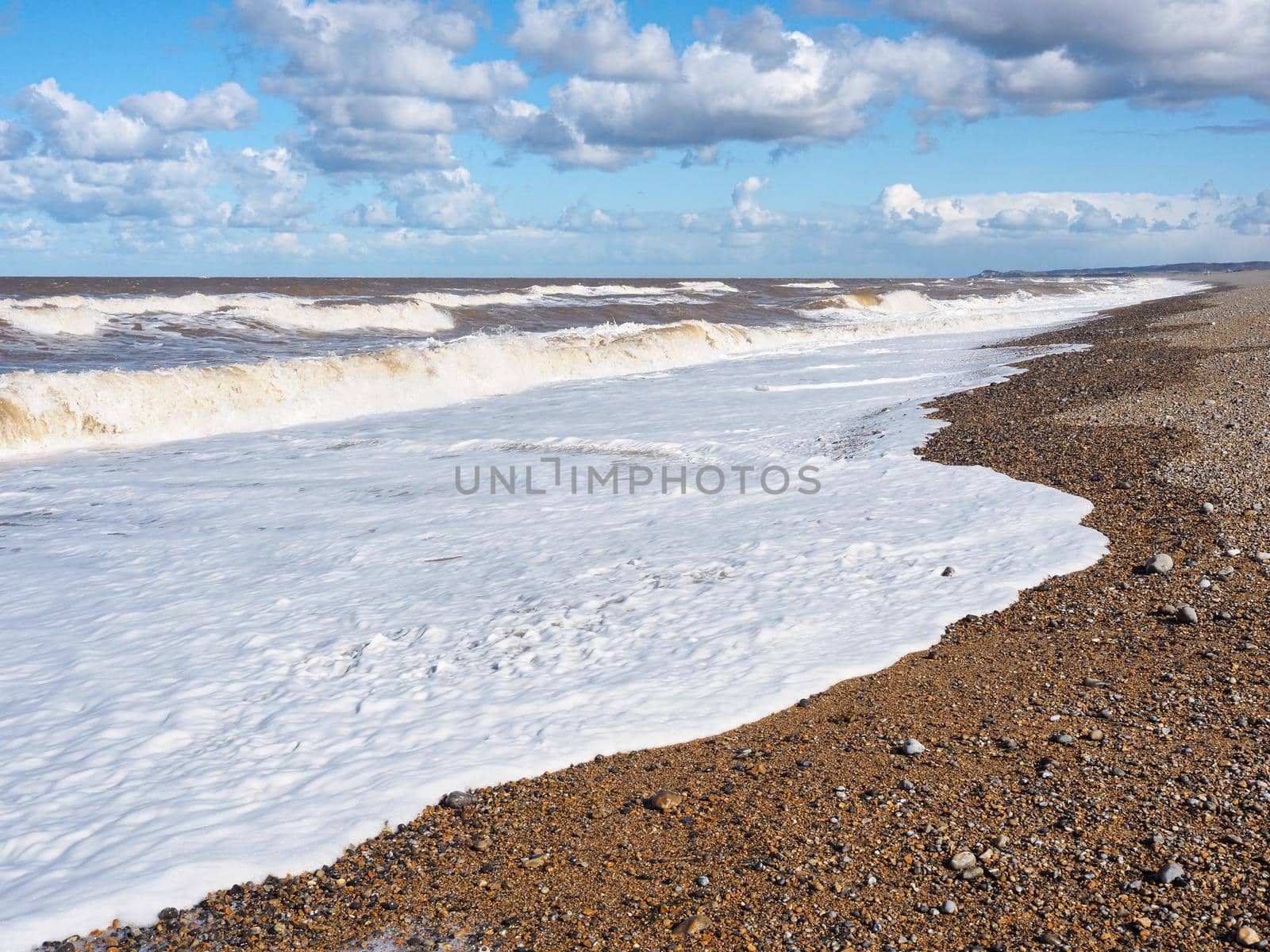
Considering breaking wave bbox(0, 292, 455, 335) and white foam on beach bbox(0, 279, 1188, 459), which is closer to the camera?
white foam on beach bbox(0, 279, 1188, 459)

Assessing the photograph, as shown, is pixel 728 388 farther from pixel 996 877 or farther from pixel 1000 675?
pixel 996 877

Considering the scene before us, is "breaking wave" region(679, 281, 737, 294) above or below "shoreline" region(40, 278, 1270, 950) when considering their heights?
above

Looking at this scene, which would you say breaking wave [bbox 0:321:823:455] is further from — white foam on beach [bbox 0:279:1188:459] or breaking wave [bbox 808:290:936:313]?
breaking wave [bbox 808:290:936:313]

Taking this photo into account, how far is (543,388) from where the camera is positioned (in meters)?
23.6

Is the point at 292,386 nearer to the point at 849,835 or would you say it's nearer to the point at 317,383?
the point at 317,383

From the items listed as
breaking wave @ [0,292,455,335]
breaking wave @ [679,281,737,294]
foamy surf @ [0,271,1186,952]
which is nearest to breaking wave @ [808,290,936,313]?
breaking wave @ [679,281,737,294]

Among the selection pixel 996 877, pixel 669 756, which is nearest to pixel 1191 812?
pixel 996 877

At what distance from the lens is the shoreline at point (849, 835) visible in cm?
344

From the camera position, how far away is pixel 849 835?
155 inches

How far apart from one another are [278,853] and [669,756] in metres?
1.91

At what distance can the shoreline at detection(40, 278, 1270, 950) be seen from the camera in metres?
3.44

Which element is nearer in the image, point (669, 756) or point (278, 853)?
point (278, 853)

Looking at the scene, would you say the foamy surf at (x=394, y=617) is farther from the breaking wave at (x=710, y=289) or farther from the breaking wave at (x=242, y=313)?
the breaking wave at (x=710, y=289)

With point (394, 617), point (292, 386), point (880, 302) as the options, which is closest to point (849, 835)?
point (394, 617)
